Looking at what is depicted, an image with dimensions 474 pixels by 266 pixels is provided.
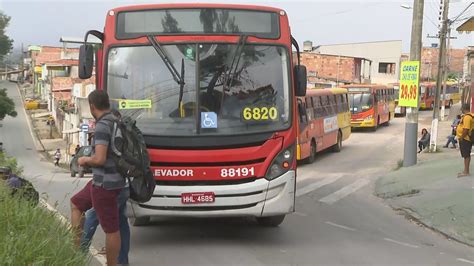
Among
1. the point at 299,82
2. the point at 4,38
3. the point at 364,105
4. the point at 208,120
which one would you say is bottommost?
the point at 364,105

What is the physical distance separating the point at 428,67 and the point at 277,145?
74.3 meters

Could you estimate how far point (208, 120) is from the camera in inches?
256

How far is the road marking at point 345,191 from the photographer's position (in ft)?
38.1

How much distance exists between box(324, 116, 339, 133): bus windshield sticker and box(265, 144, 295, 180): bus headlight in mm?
13766

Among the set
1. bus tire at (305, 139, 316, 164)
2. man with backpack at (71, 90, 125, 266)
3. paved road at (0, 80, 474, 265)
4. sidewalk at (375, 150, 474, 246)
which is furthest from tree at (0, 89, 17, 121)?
man with backpack at (71, 90, 125, 266)

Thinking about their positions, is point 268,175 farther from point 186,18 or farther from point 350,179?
point 350,179

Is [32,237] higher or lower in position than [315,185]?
higher

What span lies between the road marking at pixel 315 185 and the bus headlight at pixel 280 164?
5.71m

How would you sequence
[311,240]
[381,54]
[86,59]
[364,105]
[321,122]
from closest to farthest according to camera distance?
[86,59]
[311,240]
[321,122]
[364,105]
[381,54]

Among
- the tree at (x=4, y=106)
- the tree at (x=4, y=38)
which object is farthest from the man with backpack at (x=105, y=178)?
the tree at (x=4, y=38)

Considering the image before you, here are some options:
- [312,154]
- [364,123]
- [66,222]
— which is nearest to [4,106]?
[364,123]

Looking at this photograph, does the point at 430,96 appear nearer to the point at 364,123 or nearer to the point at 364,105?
the point at 364,123

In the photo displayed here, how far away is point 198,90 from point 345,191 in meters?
7.18

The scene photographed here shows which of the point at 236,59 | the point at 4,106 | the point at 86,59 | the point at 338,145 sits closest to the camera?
the point at 86,59
